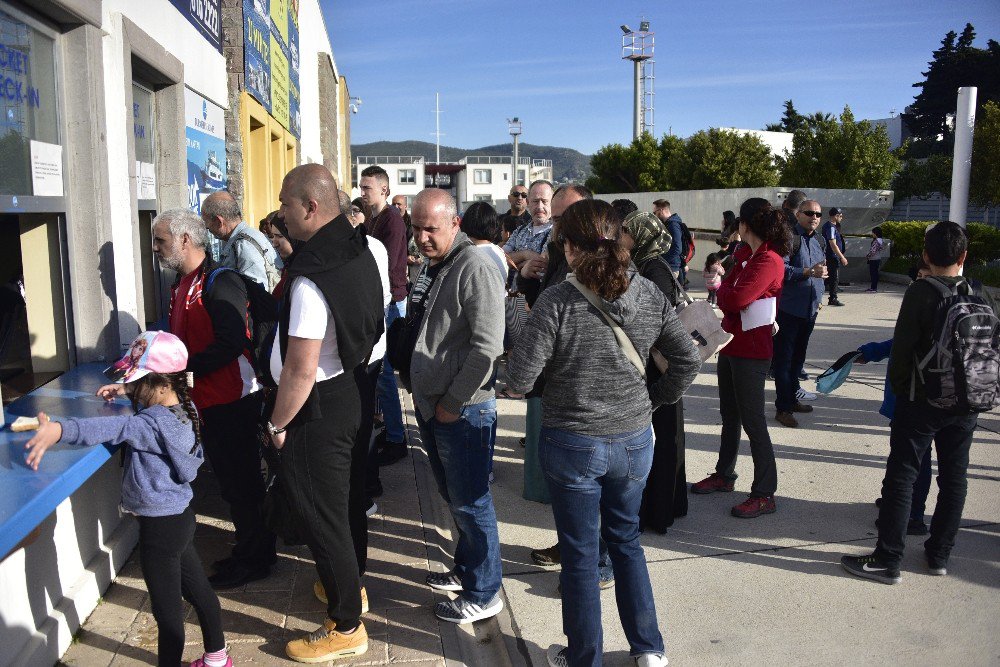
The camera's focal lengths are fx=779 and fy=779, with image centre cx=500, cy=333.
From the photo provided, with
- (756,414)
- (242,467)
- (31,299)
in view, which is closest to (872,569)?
(756,414)

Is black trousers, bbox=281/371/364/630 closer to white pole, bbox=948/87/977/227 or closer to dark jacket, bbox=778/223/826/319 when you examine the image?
dark jacket, bbox=778/223/826/319

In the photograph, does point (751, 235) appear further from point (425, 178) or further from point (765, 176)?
point (425, 178)

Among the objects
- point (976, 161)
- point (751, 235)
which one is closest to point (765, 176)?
point (976, 161)

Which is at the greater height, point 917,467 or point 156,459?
point 156,459

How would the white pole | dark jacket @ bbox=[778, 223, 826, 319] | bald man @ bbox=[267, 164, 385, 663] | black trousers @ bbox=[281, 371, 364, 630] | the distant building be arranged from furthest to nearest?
the distant building, the white pole, dark jacket @ bbox=[778, 223, 826, 319], black trousers @ bbox=[281, 371, 364, 630], bald man @ bbox=[267, 164, 385, 663]

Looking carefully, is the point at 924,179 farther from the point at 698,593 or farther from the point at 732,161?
the point at 698,593

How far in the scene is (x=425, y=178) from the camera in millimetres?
107312

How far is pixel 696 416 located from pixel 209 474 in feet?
14.1

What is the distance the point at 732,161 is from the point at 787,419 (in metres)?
28.3

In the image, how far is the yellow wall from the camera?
8.79 m

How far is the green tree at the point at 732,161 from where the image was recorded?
32.5 metres

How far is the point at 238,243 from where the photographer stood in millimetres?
4578

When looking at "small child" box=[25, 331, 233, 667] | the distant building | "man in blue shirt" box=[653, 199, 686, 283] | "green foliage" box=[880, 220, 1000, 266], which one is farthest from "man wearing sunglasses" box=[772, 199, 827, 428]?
the distant building

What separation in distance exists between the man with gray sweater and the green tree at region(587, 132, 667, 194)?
126 feet
